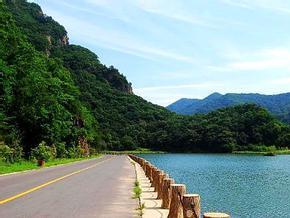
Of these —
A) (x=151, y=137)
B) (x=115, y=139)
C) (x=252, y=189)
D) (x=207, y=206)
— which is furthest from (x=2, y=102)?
(x=151, y=137)

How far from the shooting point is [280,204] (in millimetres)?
31141

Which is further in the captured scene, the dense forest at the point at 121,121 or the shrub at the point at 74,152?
the dense forest at the point at 121,121

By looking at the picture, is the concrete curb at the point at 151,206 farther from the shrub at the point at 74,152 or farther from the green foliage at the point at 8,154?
the shrub at the point at 74,152

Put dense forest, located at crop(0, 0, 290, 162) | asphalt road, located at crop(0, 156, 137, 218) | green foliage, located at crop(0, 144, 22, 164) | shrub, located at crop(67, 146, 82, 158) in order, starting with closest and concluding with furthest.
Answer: asphalt road, located at crop(0, 156, 137, 218), green foliage, located at crop(0, 144, 22, 164), shrub, located at crop(67, 146, 82, 158), dense forest, located at crop(0, 0, 290, 162)

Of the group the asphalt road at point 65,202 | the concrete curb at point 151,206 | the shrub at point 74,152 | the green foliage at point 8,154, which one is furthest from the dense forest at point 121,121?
the concrete curb at point 151,206

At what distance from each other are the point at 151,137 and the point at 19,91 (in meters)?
126

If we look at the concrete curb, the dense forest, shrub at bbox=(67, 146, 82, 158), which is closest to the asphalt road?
the concrete curb

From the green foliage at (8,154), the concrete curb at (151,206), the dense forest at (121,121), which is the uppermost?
the dense forest at (121,121)

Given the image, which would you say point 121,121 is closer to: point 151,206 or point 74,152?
point 74,152

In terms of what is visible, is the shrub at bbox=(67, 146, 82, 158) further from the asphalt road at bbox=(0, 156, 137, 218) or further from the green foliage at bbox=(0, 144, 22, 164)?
the asphalt road at bbox=(0, 156, 137, 218)

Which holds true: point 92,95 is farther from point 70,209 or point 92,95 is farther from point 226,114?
point 70,209

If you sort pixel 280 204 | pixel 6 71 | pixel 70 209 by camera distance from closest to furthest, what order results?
pixel 70 209 < pixel 280 204 < pixel 6 71

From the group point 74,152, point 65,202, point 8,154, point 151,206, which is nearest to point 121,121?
point 74,152

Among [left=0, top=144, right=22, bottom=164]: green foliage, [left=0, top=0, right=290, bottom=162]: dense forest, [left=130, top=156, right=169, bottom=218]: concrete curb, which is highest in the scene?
[left=0, top=0, right=290, bottom=162]: dense forest
